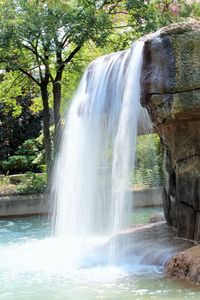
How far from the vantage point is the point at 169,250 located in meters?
7.78

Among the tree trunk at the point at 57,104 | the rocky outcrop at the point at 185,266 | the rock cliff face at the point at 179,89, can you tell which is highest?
the tree trunk at the point at 57,104

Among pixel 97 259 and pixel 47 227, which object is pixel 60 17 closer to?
pixel 47 227

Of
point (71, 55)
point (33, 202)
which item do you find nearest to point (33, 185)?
point (33, 202)

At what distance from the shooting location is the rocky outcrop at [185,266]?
6.39 m

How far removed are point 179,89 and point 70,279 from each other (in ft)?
9.81

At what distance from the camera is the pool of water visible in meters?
6.20

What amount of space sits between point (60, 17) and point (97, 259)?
1031 cm

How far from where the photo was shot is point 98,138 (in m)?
9.65

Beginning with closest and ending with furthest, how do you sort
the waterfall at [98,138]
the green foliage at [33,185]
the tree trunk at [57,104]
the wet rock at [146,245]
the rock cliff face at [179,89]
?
the rock cliff face at [179,89]
the wet rock at [146,245]
the waterfall at [98,138]
the green foliage at [33,185]
the tree trunk at [57,104]

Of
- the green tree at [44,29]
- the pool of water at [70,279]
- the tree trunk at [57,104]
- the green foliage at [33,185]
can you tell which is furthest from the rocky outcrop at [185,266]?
the tree trunk at [57,104]

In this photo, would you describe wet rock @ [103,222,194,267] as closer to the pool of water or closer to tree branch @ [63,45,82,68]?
the pool of water

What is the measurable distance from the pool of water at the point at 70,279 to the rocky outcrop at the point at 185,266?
6.2 inches

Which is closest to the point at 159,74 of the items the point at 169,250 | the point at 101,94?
the point at 101,94

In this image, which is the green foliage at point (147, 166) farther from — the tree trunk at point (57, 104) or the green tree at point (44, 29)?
the green tree at point (44, 29)
